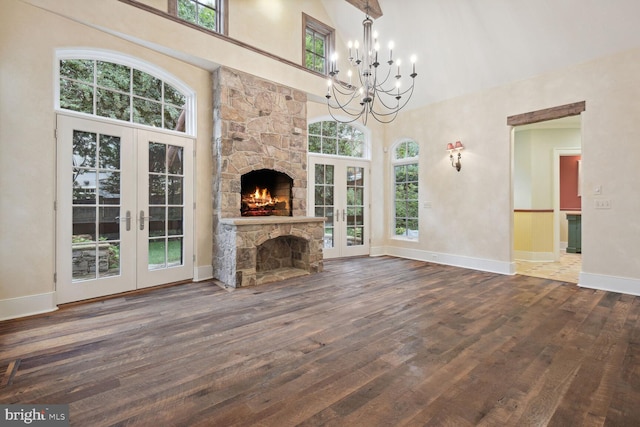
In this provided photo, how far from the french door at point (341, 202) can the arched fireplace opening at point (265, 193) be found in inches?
29.8

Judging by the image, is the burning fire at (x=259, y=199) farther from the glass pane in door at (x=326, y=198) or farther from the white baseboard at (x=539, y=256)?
the white baseboard at (x=539, y=256)

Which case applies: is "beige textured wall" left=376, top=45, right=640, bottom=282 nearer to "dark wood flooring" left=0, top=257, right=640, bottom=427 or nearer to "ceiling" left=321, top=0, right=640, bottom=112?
"ceiling" left=321, top=0, right=640, bottom=112

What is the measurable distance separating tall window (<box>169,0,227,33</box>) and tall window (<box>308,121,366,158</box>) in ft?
7.71

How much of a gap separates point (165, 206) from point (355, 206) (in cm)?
384

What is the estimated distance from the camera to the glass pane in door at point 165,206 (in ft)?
13.6

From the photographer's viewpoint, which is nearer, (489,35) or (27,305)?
(27,305)

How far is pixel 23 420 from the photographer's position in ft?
5.35

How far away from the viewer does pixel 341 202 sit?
6457 mm

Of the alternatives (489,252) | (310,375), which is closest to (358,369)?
(310,375)

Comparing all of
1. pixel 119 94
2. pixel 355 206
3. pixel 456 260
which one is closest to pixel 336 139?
pixel 355 206

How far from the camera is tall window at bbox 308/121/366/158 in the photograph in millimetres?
6199

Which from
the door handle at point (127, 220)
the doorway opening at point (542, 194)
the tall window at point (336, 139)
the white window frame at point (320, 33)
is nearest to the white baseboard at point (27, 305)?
the door handle at point (127, 220)

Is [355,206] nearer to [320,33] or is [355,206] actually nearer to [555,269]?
[320,33]

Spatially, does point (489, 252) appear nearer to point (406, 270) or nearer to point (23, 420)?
point (406, 270)
